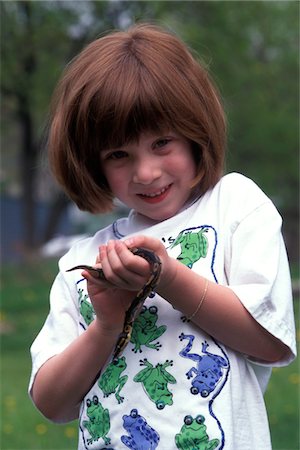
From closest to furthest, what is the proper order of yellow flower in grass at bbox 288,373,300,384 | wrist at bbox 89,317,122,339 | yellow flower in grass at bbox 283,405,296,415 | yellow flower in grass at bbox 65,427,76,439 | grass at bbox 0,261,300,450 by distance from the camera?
wrist at bbox 89,317,122,339 < grass at bbox 0,261,300,450 < yellow flower in grass at bbox 65,427,76,439 < yellow flower in grass at bbox 283,405,296,415 < yellow flower in grass at bbox 288,373,300,384

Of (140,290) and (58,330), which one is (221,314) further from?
(58,330)

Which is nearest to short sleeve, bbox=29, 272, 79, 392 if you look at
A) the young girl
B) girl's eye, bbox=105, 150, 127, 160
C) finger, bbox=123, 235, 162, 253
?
the young girl

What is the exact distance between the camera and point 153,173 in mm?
1982

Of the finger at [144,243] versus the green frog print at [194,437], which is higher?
the finger at [144,243]

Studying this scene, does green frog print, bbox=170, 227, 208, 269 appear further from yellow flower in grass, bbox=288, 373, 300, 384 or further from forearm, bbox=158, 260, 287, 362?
yellow flower in grass, bbox=288, 373, 300, 384

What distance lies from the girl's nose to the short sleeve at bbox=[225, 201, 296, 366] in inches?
9.2

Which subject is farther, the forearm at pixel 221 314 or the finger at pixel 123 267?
the forearm at pixel 221 314

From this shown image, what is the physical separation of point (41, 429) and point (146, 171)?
14.2 ft

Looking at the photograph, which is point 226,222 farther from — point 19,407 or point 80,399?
point 19,407

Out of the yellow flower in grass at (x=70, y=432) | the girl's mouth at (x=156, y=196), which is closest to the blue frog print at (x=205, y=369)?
the girl's mouth at (x=156, y=196)

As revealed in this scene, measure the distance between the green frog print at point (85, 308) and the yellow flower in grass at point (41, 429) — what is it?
3.92 metres

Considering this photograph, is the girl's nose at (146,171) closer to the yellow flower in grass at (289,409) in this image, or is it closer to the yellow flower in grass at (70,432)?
the yellow flower in grass at (70,432)

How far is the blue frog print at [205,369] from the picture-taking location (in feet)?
6.11

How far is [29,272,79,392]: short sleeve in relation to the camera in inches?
84.3
